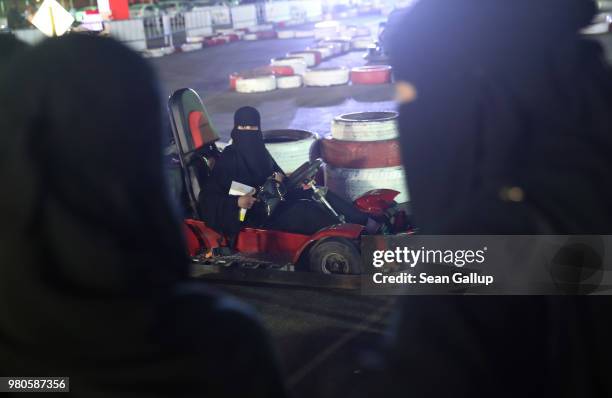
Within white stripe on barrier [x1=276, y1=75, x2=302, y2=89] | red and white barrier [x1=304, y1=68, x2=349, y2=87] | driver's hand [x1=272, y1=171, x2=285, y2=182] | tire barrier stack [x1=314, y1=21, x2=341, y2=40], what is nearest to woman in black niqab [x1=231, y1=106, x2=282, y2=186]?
driver's hand [x1=272, y1=171, x2=285, y2=182]

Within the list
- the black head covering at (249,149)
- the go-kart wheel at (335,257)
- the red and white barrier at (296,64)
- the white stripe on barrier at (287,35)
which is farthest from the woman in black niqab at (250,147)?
the white stripe on barrier at (287,35)

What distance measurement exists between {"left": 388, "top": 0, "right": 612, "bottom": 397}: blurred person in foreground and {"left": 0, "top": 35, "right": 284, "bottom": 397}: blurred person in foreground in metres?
0.35

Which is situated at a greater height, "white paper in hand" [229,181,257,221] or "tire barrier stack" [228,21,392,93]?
"white paper in hand" [229,181,257,221]

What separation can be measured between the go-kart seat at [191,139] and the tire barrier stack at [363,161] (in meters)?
1.32

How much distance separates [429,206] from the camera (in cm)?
130

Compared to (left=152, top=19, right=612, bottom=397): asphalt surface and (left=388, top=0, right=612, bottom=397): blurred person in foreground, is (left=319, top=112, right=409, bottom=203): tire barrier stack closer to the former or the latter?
(left=152, top=19, right=612, bottom=397): asphalt surface

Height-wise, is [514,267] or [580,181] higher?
[580,181]

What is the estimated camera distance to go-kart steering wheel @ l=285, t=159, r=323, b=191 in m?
5.30

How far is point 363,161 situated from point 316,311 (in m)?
2.00

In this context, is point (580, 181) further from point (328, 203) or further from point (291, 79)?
point (291, 79)

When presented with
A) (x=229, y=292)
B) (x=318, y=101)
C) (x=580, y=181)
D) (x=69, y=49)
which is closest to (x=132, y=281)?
(x=69, y=49)

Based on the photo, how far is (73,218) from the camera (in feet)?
3.39

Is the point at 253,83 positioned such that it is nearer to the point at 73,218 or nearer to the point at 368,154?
the point at 368,154

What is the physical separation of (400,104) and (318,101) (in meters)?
13.7
